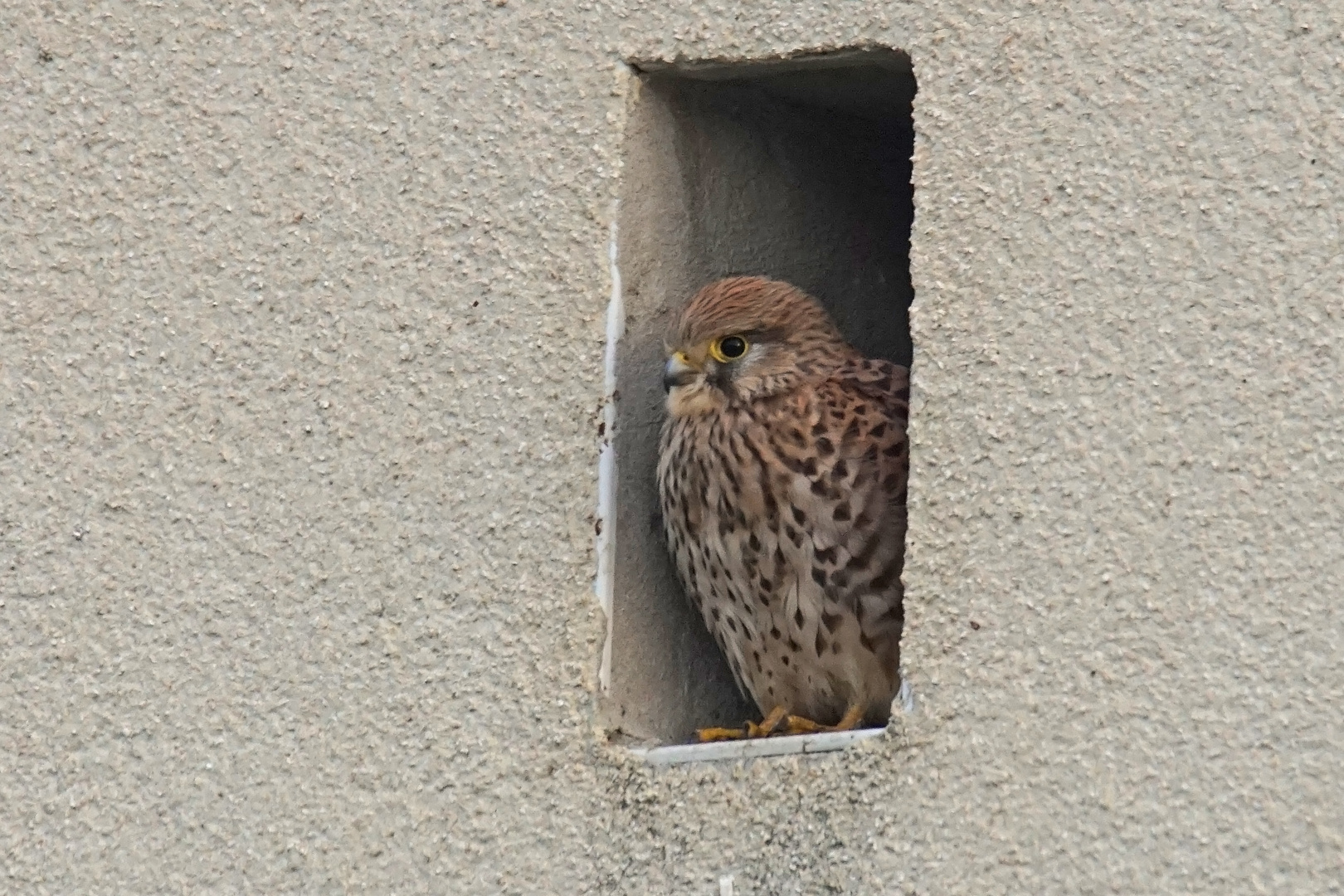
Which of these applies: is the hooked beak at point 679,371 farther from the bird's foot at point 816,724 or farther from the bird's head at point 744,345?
the bird's foot at point 816,724

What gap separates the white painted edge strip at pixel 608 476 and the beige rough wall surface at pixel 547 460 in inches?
Answer: 1.3

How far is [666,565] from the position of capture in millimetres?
4605

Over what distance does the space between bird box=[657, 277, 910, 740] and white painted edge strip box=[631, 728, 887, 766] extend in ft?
0.98


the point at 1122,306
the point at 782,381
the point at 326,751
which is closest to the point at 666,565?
the point at 782,381

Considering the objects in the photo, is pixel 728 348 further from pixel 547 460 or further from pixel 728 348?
pixel 547 460

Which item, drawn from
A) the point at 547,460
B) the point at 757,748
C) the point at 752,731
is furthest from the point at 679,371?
the point at 757,748

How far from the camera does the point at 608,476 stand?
167 inches

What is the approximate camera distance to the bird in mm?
4391

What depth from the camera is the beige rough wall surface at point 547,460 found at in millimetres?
3777

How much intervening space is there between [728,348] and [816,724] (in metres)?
0.66

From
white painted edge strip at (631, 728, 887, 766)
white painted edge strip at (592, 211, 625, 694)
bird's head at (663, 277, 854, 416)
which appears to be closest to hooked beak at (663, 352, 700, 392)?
bird's head at (663, 277, 854, 416)

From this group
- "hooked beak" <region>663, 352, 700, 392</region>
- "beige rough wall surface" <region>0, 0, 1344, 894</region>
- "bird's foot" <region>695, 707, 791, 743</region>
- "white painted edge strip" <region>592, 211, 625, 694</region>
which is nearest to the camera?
"beige rough wall surface" <region>0, 0, 1344, 894</region>

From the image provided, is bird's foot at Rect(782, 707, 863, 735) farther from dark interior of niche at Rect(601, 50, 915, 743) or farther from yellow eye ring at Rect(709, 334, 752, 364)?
yellow eye ring at Rect(709, 334, 752, 364)

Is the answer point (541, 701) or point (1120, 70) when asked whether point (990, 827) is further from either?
point (1120, 70)
